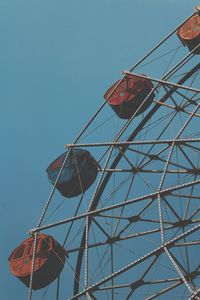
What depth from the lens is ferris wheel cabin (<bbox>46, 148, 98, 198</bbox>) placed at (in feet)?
96.2

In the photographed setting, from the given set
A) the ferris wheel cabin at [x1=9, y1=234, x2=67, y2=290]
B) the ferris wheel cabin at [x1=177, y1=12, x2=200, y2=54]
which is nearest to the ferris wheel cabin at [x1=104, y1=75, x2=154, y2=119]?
the ferris wheel cabin at [x1=177, y1=12, x2=200, y2=54]

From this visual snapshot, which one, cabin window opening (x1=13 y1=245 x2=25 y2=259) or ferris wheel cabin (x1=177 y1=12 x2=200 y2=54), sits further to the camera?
ferris wheel cabin (x1=177 y1=12 x2=200 y2=54)

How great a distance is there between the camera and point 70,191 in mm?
29766

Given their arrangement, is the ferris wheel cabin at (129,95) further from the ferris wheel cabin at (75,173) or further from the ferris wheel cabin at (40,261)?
the ferris wheel cabin at (40,261)

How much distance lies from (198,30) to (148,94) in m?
3.77

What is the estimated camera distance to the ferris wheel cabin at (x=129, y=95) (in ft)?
100

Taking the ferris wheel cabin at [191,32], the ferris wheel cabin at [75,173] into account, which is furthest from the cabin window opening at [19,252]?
the ferris wheel cabin at [191,32]

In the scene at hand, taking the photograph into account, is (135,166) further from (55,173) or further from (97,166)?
(55,173)

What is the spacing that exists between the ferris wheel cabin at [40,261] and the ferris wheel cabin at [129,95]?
7.40 m

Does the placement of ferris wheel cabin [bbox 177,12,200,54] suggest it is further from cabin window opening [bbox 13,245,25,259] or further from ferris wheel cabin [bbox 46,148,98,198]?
cabin window opening [bbox 13,245,25,259]

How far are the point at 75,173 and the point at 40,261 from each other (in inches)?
183

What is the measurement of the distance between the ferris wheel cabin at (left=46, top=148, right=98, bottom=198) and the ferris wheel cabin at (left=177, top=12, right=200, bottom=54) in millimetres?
6904

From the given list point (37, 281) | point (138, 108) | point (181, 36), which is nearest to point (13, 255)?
point (37, 281)

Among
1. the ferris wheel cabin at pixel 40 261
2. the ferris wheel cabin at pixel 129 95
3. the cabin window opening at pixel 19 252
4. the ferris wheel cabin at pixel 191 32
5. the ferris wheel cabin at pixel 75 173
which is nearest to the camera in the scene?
the ferris wheel cabin at pixel 40 261
